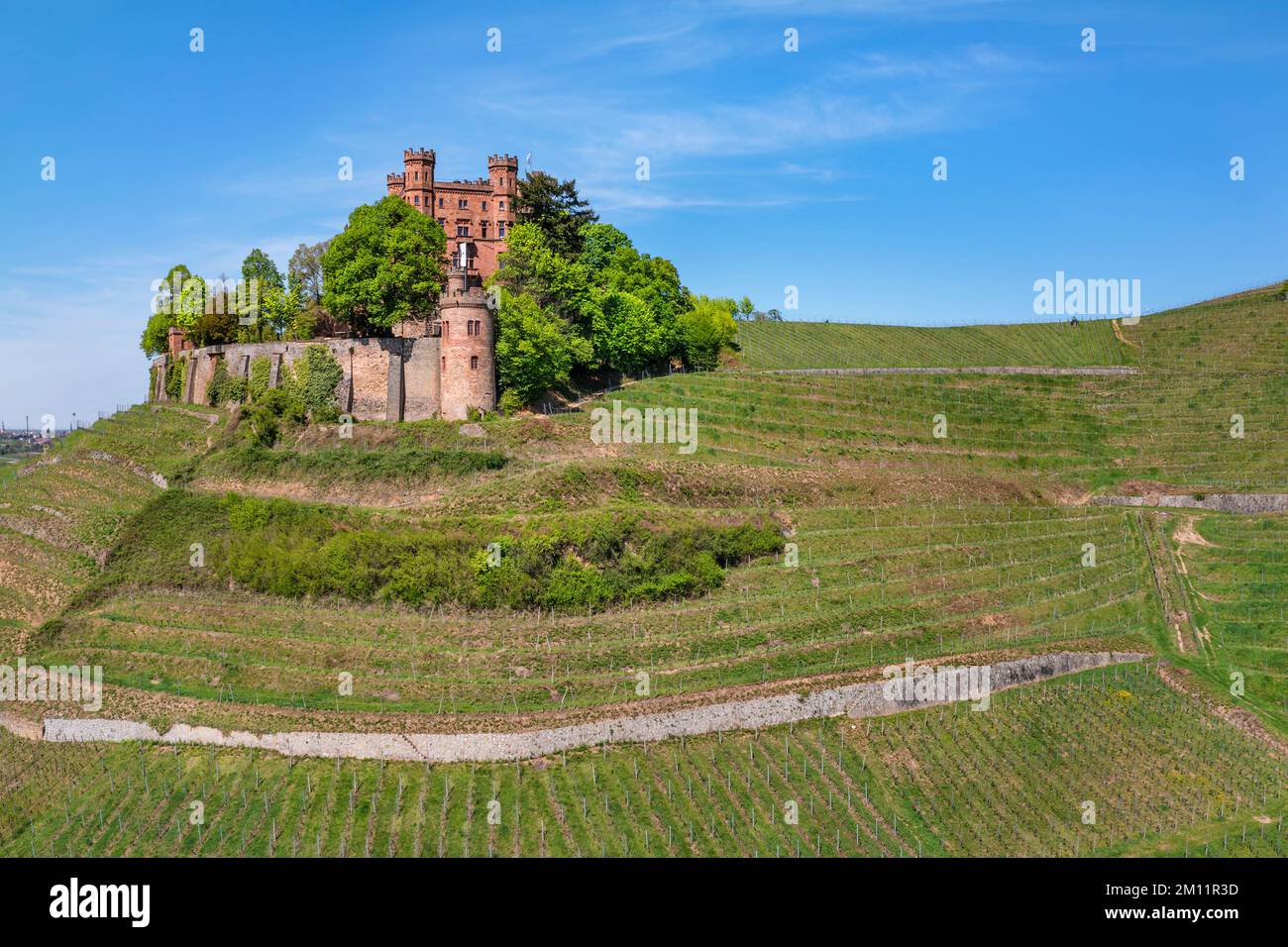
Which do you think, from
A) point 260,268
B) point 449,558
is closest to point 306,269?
point 260,268

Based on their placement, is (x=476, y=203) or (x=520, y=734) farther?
(x=476, y=203)

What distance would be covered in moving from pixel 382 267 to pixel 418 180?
17429 mm

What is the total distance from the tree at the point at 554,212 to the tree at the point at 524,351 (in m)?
9.97

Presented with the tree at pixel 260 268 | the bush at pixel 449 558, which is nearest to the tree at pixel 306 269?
the tree at pixel 260 268

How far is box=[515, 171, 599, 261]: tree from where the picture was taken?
74.2 metres

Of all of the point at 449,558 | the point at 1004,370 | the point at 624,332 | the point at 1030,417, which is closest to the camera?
the point at 449,558

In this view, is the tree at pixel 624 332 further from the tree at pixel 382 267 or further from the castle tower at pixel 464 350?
the castle tower at pixel 464 350

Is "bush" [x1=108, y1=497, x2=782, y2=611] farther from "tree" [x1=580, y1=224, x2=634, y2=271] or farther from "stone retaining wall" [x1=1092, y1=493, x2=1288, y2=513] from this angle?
"tree" [x1=580, y1=224, x2=634, y2=271]

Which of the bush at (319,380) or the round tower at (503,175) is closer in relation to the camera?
Answer: the bush at (319,380)

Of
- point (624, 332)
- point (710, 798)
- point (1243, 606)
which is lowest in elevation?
point (710, 798)

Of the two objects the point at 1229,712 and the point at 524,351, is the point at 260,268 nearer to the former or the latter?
the point at 524,351

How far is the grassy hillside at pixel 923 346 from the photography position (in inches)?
3669

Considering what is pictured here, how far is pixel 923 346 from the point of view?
101m

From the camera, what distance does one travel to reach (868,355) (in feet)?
316
